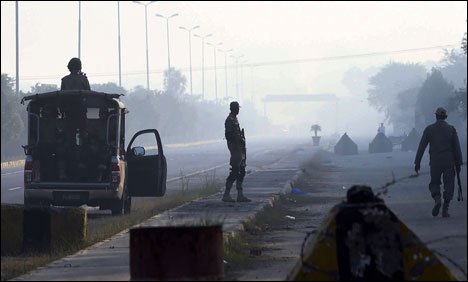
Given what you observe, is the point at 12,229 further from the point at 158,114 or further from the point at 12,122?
the point at 158,114

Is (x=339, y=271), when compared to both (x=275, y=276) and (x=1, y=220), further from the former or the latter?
(x=1, y=220)

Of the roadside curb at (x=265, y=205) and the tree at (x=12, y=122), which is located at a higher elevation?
the tree at (x=12, y=122)

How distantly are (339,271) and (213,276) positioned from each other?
5.16 feet

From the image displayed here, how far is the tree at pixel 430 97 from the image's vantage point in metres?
78.9

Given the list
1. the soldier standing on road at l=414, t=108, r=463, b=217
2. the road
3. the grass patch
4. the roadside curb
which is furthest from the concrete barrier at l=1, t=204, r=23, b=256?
the soldier standing on road at l=414, t=108, r=463, b=217

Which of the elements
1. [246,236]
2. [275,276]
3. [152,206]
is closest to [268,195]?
[152,206]

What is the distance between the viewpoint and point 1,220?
14578mm

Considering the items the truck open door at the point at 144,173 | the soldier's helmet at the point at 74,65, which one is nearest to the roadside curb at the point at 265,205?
the truck open door at the point at 144,173

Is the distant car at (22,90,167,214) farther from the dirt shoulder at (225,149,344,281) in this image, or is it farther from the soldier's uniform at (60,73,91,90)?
the dirt shoulder at (225,149,344,281)

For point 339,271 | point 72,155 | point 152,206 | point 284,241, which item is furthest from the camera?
point 152,206

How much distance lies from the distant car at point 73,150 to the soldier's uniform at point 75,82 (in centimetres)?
33

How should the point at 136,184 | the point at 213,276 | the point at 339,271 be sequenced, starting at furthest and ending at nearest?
the point at 136,184, the point at 213,276, the point at 339,271

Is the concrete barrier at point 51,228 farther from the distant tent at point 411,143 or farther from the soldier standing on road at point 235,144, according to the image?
the distant tent at point 411,143

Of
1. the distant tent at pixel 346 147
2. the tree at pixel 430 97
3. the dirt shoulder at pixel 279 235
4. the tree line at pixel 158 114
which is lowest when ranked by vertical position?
the dirt shoulder at pixel 279 235
